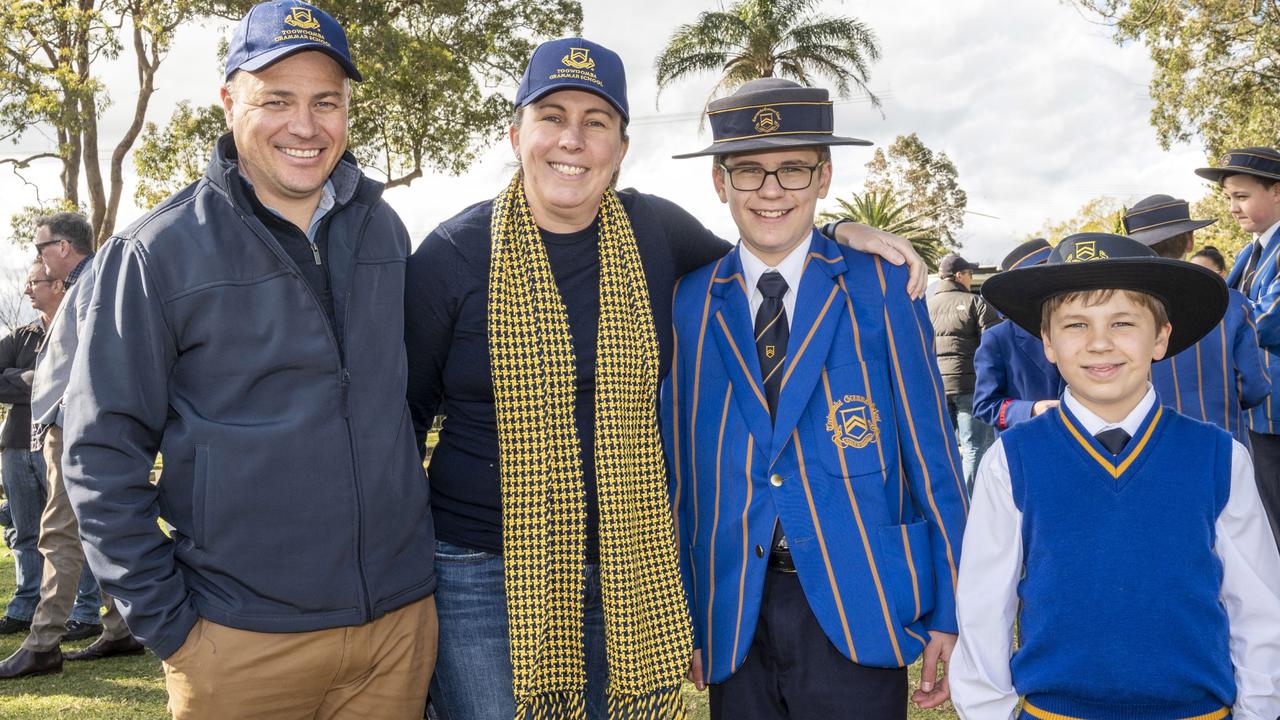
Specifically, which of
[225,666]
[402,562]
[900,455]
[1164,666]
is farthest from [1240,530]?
[225,666]

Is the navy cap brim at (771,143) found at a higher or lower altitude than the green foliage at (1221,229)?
lower

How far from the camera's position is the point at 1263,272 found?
518 centimetres

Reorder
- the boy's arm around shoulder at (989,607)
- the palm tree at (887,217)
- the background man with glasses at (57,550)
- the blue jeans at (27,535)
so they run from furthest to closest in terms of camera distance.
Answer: the palm tree at (887,217) < the blue jeans at (27,535) < the background man with glasses at (57,550) < the boy's arm around shoulder at (989,607)

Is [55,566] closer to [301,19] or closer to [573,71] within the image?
[301,19]

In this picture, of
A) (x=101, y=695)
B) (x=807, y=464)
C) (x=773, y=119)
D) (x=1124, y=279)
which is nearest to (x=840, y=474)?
(x=807, y=464)

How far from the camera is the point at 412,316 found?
2.71 metres

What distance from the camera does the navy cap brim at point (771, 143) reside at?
2.72m

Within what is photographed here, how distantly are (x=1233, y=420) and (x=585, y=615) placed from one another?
9.58 feet

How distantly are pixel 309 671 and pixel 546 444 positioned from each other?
0.79 metres

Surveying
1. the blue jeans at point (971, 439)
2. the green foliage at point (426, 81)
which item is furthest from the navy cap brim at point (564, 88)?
the green foliage at point (426, 81)

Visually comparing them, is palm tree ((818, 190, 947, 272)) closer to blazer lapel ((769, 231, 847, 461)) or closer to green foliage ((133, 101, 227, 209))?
green foliage ((133, 101, 227, 209))

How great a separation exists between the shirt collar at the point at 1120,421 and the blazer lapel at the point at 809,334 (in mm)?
629

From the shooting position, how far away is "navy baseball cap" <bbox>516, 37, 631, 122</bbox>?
2672 millimetres

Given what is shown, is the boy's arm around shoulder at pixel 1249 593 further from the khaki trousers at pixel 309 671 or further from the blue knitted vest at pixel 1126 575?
the khaki trousers at pixel 309 671
